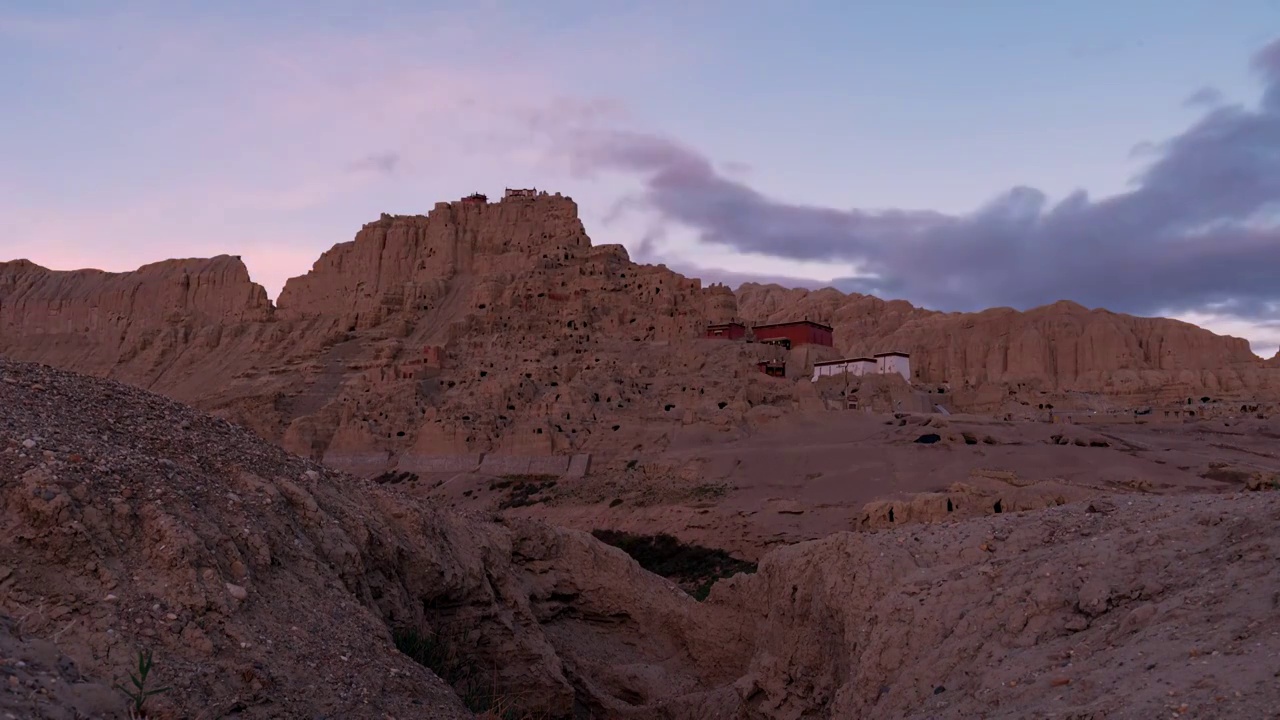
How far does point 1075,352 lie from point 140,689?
251ft

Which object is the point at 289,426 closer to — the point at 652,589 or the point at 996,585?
the point at 652,589

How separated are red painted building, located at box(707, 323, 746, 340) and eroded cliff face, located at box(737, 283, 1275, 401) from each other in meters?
14.7

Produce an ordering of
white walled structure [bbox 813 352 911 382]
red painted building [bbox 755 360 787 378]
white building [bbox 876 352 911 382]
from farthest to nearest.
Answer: red painted building [bbox 755 360 787 378], white building [bbox 876 352 911 382], white walled structure [bbox 813 352 911 382]

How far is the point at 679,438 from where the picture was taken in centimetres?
4553

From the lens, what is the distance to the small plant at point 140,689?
5301mm

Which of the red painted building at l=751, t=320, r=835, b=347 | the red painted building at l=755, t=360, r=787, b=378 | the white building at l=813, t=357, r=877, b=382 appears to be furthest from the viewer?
the red painted building at l=751, t=320, r=835, b=347

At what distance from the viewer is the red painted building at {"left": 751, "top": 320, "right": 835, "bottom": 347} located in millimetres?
61625

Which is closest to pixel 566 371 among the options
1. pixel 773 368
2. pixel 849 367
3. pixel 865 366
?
pixel 773 368

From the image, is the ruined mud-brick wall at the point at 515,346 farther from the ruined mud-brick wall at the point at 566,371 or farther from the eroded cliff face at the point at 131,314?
the eroded cliff face at the point at 131,314

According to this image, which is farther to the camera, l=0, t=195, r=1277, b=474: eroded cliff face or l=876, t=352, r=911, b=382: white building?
l=876, t=352, r=911, b=382: white building

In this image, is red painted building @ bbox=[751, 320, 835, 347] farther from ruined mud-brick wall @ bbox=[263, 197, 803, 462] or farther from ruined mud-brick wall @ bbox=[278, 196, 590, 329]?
ruined mud-brick wall @ bbox=[278, 196, 590, 329]

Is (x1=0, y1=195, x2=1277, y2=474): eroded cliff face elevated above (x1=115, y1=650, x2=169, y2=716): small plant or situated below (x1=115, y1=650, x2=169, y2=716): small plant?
above

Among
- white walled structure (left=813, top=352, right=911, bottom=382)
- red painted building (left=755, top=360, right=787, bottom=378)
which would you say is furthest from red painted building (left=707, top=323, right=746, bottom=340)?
white walled structure (left=813, top=352, right=911, bottom=382)

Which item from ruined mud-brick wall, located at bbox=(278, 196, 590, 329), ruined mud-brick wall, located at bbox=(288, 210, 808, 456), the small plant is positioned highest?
ruined mud-brick wall, located at bbox=(278, 196, 590, 329)
